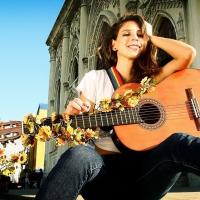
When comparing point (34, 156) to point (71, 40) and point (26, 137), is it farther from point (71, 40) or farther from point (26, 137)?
point (26, 137)

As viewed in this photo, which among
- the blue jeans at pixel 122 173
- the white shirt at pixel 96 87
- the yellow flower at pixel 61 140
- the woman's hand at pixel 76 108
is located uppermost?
the white shirt at pixel 96 87

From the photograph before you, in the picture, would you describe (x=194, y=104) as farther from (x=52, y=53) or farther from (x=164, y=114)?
(x=52, y=53)

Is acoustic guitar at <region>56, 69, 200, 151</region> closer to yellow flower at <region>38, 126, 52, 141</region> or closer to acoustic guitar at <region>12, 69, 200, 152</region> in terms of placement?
acoustic guitar at <region>12, 69, 200, 152</region>

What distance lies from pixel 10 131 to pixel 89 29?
43.2ft

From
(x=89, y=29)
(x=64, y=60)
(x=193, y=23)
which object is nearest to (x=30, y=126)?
(x=193, y=23)

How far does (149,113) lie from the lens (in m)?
1.68

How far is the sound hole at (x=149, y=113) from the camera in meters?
1.68

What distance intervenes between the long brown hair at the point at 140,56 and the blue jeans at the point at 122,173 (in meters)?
0.80

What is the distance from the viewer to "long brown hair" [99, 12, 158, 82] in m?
1.98

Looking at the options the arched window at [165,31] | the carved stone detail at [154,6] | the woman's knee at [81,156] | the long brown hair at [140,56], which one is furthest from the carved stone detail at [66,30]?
the woman's knee at [81,156]

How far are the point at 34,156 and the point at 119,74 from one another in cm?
3042

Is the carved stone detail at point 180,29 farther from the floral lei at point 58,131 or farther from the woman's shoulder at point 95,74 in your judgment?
the floral lei at point 58,131

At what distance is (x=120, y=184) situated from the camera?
135 centimetres

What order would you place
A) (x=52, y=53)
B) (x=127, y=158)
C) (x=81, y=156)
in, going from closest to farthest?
(x=81, y=156), (x=127, y=158), (x=52, y=53)
